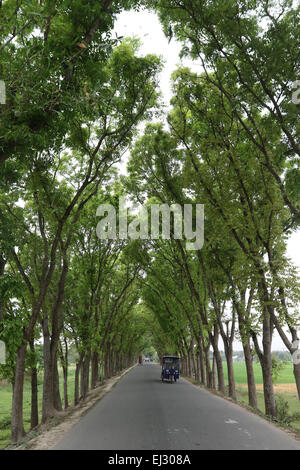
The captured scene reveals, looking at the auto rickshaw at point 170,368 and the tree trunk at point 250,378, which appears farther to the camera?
the auto rickshaw at point 170,368

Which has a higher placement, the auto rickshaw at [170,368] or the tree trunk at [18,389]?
the tree trunk at [18,389]

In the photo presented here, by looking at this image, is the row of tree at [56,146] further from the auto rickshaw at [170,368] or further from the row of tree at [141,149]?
the auto rickshaw at [170,368]

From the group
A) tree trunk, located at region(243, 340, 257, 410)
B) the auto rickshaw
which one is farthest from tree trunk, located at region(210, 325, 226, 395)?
the auto rickshaw

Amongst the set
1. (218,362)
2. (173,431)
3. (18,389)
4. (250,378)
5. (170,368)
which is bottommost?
(170,368)

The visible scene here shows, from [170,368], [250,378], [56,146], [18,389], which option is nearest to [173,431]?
[18,389]

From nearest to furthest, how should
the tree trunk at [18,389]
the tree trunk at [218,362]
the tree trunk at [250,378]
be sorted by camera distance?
the tree trunk at [18,389]
the tree trunk at [250,378]
the tree trunk at [218,362]

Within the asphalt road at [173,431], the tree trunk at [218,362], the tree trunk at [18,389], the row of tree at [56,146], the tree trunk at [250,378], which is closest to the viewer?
the row of tree at [56,146]

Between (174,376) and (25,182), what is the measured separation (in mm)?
21312

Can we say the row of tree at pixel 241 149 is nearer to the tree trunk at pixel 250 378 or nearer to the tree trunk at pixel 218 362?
the tree trunk at pixel 250 378

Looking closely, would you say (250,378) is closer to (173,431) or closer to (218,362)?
(218,362)

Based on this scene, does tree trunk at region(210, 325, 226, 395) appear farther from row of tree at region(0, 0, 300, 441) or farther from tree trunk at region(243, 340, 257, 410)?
tree trunk at region(243, 340, 257, 410)

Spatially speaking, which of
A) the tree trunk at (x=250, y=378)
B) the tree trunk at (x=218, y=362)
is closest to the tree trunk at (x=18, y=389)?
the tree trunk at (x=250, y=378)

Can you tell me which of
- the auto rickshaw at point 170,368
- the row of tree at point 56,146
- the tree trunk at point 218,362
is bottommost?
the auto rickshaw at point 170,368

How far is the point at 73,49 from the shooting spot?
6738 mm
